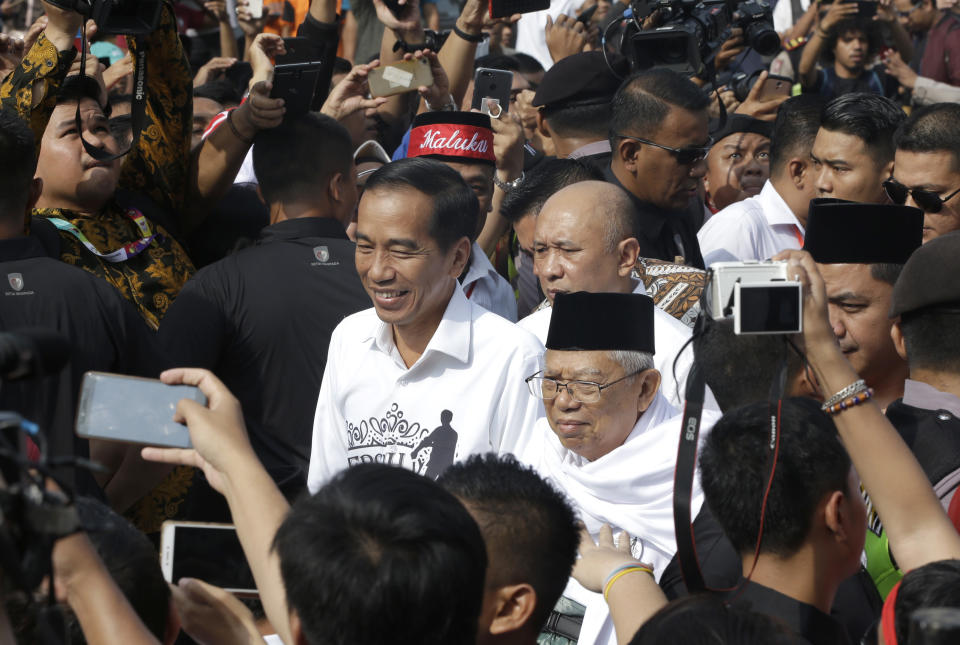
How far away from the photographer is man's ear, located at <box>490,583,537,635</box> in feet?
6.87

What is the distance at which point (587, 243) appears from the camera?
4078 millimetres

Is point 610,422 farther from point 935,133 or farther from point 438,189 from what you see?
point 935,133

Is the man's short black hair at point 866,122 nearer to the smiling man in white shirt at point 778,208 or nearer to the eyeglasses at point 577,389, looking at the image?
the smiling man in white shirt at point 778,208

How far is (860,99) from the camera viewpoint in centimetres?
496

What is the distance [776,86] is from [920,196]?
2.45 metres

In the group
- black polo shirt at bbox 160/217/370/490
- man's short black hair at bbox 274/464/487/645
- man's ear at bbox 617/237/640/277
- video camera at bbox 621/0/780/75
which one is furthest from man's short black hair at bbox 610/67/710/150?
man's short black hair at bbox 274/464/487/645

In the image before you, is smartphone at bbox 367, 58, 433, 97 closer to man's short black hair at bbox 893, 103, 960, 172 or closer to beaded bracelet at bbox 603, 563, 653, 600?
man's short black hair at bbox 893, 103, 960, 172

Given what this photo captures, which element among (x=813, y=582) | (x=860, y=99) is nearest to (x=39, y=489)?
Answer: (x=813, y=582)

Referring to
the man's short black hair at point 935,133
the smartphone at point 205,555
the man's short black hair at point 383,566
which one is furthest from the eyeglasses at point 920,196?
the man's short black hair at point 383,566

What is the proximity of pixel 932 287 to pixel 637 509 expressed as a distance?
2.99ft

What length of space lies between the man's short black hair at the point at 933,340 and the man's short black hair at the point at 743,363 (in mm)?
293

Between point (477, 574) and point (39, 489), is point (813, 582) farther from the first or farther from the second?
point (39, 489)

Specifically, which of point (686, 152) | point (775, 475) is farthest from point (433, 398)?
point (686, 152)

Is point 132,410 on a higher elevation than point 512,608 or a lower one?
higher
